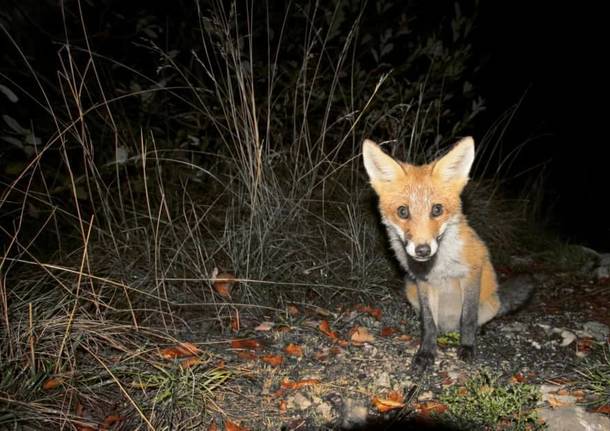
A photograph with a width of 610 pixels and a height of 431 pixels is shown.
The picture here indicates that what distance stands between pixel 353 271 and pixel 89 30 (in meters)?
2.51

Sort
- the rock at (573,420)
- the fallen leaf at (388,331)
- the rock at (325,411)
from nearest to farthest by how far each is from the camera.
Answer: the rock at (573,420) → the rock at (325,411) → the fallen leaf at (388,331)

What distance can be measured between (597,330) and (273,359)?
1946 mm

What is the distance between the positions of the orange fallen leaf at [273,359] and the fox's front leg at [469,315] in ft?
3.19

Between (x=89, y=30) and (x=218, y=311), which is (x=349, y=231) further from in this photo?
(x=89, y=30)

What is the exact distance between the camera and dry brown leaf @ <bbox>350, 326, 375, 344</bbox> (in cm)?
332

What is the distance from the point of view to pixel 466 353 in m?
3.12

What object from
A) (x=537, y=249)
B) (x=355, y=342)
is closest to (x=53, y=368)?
(x=355, y=342)

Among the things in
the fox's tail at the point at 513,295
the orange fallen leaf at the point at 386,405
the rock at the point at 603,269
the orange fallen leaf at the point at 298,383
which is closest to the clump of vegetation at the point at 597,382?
the fox's tail at the point at 513,295

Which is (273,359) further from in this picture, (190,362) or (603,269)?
(603,269)

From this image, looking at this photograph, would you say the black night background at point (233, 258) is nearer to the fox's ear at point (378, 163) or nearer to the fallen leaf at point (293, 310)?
the fallen leaf at point (293, 310)

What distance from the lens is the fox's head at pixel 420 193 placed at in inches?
113

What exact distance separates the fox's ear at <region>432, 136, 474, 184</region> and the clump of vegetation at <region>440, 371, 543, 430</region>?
3.49ft

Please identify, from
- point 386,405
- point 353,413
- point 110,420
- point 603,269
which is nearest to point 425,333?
point 386,405

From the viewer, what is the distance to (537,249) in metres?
4.91
